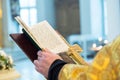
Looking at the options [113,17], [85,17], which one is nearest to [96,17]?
[85,17]

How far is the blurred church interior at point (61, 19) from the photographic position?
890 centimetres

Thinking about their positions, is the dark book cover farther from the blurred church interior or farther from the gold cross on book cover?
the blurred church interior

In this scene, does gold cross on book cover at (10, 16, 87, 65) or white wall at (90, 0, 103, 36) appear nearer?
gold cross on book cover at (10, 16, 87, 65)

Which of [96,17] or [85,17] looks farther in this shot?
[85,17]


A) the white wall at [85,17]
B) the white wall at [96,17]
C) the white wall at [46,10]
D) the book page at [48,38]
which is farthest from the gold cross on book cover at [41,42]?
the white wall at [46,10]

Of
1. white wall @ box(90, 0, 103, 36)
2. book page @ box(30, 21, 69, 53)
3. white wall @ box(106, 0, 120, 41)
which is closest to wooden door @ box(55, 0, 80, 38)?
white wall @ box(90, 0, 103, 36)

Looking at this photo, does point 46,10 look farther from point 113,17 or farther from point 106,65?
point 106,65

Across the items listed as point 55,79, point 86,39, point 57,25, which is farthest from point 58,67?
point 57,25

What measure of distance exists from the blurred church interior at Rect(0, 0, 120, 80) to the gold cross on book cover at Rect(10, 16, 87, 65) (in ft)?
23.4

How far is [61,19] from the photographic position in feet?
36.4

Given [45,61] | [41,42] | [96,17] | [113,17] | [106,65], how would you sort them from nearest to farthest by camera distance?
[106,65] < [45,61] < [41,42] < [113,17] < [96,17]

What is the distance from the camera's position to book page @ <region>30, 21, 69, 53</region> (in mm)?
1116

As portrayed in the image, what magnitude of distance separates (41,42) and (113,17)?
13.3 feet

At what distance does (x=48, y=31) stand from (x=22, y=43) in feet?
0.38
